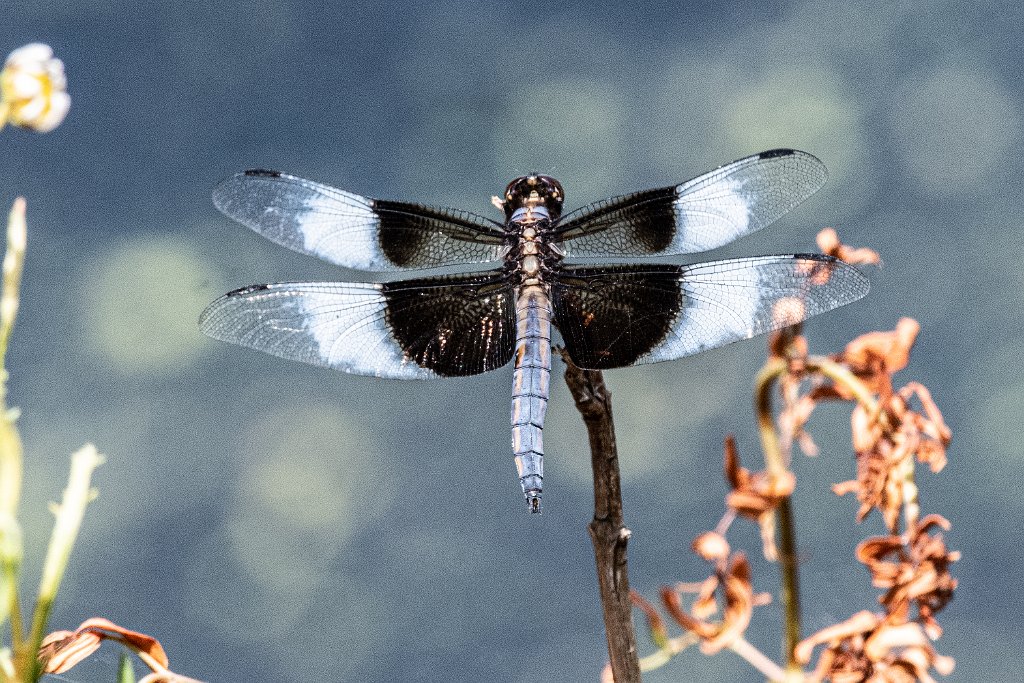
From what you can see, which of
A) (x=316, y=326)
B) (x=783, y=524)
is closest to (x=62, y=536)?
(x=783, y=524)

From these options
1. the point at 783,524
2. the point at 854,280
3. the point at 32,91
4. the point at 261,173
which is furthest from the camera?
the point at 261,173

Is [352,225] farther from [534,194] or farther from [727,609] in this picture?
[727,609]

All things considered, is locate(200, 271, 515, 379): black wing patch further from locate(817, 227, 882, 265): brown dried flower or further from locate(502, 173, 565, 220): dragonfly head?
locate(817, 227, 882, 265): brown dried flower

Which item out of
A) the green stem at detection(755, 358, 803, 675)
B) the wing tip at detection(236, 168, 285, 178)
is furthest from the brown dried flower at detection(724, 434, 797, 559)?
the wing tip at detection(236, 168, 285, 178)

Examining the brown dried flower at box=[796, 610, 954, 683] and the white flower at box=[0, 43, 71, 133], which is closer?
the white flower at box=[0, 43, 71, 133]

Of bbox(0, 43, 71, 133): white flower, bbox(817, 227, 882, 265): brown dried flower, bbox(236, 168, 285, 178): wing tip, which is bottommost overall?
bbox(0, 43, 71, 133): white flower

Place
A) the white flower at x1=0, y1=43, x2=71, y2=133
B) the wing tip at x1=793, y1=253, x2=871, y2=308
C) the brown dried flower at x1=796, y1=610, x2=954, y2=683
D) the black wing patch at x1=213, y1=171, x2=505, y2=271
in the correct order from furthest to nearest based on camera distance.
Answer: the black wing patch at x1=213, y1=171, x2=505, y2=271, the wing tip at x1=793, y1=253, x2=871, y2=308, the brown dried flower at x1=796, y1=610, x2=954, y2=683, the white flower at x1=0, y1=43, x2=71, y2=133

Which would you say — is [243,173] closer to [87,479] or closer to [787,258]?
[787,258]

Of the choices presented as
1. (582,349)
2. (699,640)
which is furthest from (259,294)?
(699,640)

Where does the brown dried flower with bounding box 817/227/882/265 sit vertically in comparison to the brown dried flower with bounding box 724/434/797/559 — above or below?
above
